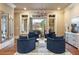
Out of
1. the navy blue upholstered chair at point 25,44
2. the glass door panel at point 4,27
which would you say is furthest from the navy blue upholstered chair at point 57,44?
the glass door panel at point 4,27

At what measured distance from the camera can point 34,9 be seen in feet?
19.7

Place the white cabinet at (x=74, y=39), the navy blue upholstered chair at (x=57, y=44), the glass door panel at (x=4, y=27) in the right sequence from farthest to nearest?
1. the white cabinet at (x=74, y=39)
2. the glass door panel at (x=4, y=27)
3. the navy blue upholstered chair at (x=57, y=44)

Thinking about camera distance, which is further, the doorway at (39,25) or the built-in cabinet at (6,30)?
the built-in cabinet at (6,30)

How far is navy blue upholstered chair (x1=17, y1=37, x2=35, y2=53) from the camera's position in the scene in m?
6.09

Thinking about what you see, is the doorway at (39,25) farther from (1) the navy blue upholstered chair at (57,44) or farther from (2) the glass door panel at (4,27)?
(2) the glass door panel at (4,27)

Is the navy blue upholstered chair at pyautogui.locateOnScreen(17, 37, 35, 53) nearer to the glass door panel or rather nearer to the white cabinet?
the glass door panel

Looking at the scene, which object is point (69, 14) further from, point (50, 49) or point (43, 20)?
point (50, 49)

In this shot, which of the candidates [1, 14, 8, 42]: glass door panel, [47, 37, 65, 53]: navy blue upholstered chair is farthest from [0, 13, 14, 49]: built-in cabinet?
[47, 37, 65, 53]: navy blue upholstered chair

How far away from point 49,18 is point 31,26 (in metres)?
0.73

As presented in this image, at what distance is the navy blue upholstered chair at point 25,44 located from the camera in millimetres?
6085

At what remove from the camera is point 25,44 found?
20.2 feet

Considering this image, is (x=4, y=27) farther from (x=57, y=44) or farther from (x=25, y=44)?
(x=57, y=44)

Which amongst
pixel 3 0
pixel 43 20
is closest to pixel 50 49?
pixel 43 20

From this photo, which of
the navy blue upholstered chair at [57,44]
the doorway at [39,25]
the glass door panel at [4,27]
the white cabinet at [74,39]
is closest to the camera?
the doorway at [39,25]
